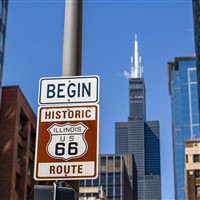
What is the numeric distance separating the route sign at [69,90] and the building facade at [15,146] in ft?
171

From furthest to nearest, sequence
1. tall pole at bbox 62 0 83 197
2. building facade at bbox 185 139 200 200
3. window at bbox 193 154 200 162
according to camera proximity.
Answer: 1. window at bbox 193 154 200 162
2. building facade at bbox 185 139 200 200
3. tall pole at bbox 62 0 83 197

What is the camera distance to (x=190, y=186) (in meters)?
98.7

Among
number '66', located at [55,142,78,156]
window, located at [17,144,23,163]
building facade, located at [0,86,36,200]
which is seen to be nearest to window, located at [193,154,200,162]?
building facade, located at [0,86,36,200]

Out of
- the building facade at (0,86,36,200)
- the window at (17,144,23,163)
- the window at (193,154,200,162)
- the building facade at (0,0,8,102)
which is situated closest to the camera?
the building facade at (0,86,36,200)

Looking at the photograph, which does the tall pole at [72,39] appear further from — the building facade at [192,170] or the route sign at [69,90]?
the building facade at [192,170]

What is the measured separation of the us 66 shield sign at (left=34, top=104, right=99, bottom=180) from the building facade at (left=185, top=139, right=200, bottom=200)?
91841 mm

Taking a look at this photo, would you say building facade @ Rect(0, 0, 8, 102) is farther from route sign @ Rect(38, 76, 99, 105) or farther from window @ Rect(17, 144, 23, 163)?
route sign @ Rect(38, 76, 99, 105)

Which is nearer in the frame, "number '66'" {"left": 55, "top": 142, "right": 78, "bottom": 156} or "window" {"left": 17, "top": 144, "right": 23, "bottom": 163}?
"number '66'" {"left": 55, "top": 142, "right": 78, "bottom": 156}

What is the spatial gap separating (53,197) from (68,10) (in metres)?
3.01

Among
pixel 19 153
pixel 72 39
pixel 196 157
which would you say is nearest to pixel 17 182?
pixel 19 153

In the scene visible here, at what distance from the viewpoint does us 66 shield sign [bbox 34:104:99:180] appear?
7.15 meters

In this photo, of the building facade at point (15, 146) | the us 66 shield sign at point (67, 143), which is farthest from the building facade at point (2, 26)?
the us 66 shield sign at point (67, 143)

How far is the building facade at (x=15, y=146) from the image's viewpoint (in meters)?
59.2

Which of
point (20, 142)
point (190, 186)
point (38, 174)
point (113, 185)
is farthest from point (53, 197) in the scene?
point (113, 185)
